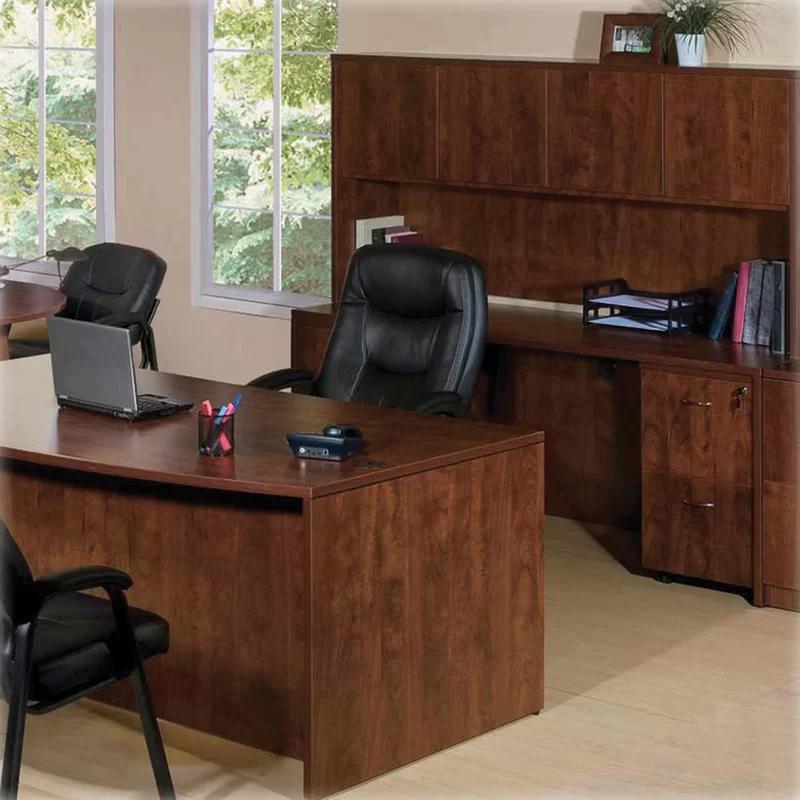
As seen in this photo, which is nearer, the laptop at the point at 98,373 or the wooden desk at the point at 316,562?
the wooden desk at the point at 316,562

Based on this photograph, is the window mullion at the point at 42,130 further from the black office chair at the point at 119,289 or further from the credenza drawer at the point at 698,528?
the credenza drawer at the point at 698,528

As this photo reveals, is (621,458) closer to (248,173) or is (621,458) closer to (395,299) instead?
(395,299)

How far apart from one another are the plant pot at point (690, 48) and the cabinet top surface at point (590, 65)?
0.05 meters

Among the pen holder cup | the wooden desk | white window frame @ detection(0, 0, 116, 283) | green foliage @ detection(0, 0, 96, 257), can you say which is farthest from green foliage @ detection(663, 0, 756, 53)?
green foliage @ detection(0, 0, 96, 257)

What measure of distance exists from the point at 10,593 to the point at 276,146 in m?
4.62

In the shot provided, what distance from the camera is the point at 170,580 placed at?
4488 millimetres

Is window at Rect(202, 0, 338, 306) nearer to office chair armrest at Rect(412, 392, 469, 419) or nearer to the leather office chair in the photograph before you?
the leather office chair

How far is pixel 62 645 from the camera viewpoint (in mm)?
3734

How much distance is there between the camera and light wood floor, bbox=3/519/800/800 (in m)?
4.20

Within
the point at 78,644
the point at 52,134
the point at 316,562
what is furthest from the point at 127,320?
the point at 78,644

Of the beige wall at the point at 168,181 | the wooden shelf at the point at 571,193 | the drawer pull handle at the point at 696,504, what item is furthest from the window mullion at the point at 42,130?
the drawer pull handle at the point at 696,504

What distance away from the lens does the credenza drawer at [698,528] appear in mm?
5676

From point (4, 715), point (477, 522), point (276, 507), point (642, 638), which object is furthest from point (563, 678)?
point (4, 715)

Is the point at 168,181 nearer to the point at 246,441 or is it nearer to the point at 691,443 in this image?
the point at 691,443
